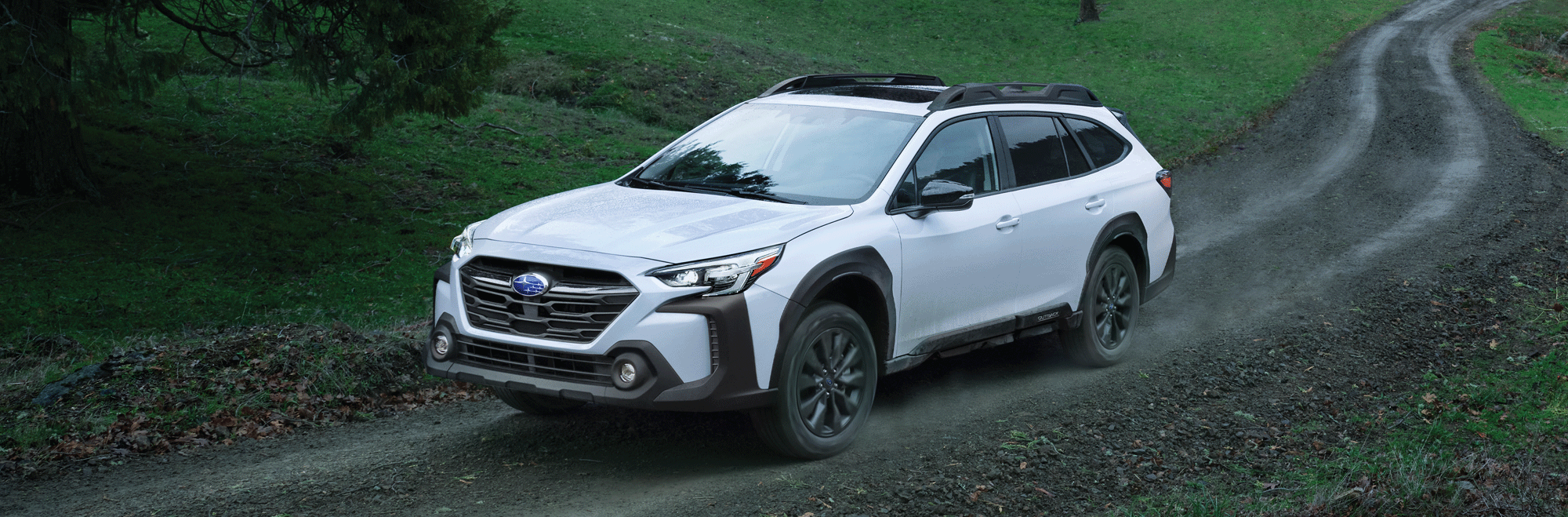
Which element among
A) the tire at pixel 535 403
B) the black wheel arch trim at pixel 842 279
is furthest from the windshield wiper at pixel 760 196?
the tire at pixel 535 403

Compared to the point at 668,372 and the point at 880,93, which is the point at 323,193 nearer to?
the point at 880,93

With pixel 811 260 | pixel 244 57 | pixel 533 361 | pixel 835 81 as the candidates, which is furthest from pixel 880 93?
pixel 244 57

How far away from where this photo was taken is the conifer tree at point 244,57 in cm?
1001

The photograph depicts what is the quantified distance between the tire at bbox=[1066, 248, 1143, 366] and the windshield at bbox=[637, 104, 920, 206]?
6.19 feet

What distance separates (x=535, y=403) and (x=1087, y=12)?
3175 centimetres

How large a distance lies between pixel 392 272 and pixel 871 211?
7678 millimetres

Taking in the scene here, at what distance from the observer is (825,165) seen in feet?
19.1

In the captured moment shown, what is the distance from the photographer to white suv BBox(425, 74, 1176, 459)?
15.4ft

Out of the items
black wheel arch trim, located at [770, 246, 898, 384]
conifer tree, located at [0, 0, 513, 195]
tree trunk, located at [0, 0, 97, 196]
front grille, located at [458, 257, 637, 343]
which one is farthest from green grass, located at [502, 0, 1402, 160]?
front grille, located at [458, 257, 637, 343]

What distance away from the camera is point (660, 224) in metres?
5.00

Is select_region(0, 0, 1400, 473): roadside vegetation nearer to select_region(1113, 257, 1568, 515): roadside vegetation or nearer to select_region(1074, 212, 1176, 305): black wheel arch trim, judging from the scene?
select_region(1074, 212, 1176, 305): black wheel arch trim

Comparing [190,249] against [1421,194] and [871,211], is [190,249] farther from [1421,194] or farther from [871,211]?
[1421,194]

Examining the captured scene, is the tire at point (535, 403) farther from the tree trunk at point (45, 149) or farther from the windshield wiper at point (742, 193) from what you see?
the tree trunk at point (45, 149)

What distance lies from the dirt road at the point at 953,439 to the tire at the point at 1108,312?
14 centimetres
